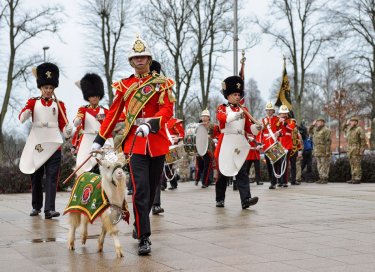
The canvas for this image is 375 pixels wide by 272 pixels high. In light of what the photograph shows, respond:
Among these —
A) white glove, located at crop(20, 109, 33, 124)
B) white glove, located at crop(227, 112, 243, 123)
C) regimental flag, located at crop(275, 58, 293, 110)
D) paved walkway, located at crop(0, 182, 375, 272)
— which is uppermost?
regimental flag, located at crop(275, 58, 293, 110)

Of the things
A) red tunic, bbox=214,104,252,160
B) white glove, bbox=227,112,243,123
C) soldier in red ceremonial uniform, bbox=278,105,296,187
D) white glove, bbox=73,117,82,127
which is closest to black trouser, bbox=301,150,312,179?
soldier in red ceremonial uniform, bbox=278,105,296,187

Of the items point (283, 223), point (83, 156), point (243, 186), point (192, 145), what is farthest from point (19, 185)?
point (283, 223)

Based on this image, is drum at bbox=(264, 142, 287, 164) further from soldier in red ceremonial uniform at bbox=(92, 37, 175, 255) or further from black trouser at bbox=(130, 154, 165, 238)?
black trouser at bbox=(130, 154, 165, 238)

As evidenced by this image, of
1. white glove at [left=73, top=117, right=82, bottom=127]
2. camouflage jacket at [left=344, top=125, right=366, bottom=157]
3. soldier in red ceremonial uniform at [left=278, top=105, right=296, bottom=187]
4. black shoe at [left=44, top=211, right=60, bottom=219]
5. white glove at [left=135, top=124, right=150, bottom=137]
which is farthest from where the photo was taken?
camouflage jacket at [left=344, top=125, right=366, bottom=157]

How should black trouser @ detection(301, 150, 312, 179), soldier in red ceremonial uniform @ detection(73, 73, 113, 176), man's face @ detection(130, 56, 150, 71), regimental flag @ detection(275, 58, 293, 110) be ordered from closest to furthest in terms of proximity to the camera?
man's face @ detection(130, 56, 150, 71) < soldier in red ceremonial uniform @ detection(73, 73, 113, 176) < regimental flag @ detection(275, 58, 293, 110) < black trouser @ detection(301, 150, 312, 179)

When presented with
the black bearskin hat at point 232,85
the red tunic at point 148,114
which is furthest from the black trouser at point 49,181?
the red tunic at point 148,114

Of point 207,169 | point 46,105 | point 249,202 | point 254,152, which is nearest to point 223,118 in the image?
point 249,202

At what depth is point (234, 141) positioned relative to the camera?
12.1 meters

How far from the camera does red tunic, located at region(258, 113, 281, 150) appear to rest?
1796 centimetres

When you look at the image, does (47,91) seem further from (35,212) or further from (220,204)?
(220,204)

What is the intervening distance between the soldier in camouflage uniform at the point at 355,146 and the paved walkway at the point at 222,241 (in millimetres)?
8283

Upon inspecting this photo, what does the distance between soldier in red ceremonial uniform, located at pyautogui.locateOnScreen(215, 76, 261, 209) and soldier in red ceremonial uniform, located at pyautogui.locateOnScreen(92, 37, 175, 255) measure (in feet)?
13.3

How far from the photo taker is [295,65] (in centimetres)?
4134

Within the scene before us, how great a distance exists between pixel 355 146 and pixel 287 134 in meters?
2.78
